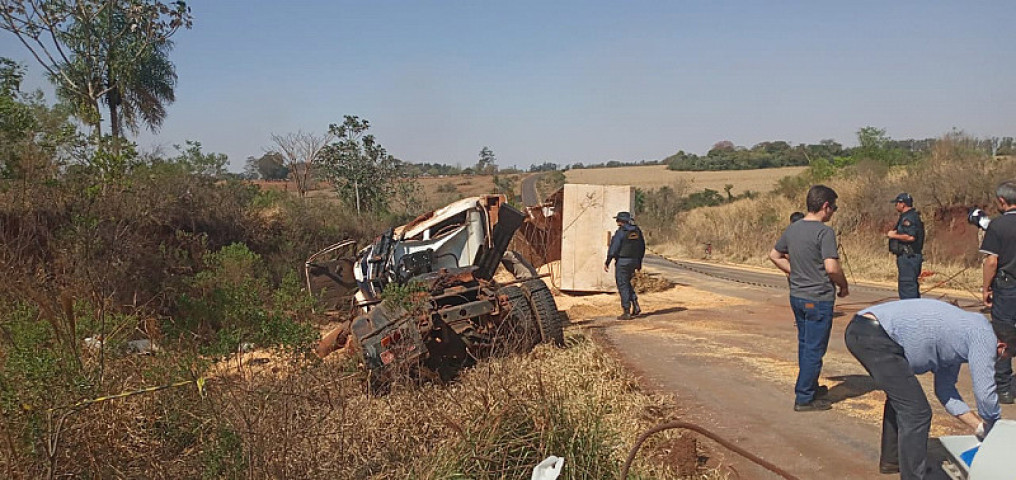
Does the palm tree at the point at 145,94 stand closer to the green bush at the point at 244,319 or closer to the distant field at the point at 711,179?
the green bush at the point at 244,319

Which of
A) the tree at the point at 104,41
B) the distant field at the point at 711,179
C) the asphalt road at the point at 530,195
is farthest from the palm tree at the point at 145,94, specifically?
the distant field at the point at 711,179

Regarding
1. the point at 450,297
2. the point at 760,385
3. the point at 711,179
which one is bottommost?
the point at 760,385

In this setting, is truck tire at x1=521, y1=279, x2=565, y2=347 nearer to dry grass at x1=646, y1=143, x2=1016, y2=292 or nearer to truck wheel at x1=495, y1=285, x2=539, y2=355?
truck wheel at x1=495, y1=285, x2=539, y2=355

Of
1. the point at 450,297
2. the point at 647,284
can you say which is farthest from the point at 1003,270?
the point at 647,284

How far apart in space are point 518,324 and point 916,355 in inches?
171

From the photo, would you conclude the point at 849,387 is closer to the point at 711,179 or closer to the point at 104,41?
the point at 104,41

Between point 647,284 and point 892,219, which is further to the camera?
point 892,219

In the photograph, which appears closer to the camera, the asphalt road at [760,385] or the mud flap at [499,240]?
the asphalt road at [760,385]

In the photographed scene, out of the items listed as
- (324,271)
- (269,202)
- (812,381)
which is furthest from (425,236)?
(269,202)

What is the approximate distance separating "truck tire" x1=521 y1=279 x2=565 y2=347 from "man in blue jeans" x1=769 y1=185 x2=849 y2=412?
292cm

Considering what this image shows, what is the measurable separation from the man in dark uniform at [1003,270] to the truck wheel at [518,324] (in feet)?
13.5

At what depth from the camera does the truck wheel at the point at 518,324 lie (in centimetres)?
754

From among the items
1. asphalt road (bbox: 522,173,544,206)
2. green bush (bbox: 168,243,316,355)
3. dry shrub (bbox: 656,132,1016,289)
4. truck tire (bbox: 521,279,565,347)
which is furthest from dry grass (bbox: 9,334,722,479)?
asphalt road (bbox: 522,173,544,206)

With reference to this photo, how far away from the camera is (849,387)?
21.3 ft
